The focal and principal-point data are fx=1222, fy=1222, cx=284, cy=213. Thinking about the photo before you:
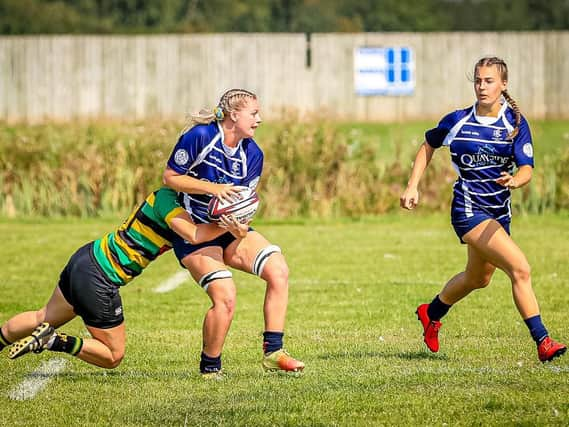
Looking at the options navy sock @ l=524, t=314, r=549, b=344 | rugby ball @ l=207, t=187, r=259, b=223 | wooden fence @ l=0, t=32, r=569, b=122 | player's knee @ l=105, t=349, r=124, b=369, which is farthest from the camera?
wooden fence @ l=0, t=32, r=569, b=122

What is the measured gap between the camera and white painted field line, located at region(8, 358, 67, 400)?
745 centimetres

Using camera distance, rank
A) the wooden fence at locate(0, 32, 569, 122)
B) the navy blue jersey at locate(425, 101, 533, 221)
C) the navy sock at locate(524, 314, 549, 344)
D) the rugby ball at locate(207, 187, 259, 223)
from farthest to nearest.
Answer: the wooden fence at locate(0, 32, 569, 122), the navy blue jersey at locate(425, 101, 533, 221), the navy sock at locate(524, 314, 549, 344), the rugby ball at locate(207, 187, 259, 223)

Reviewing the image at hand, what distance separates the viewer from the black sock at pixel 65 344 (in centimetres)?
740

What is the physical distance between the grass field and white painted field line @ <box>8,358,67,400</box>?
48 mm

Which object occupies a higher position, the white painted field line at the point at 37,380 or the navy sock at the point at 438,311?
the navy sock at the point at 438,311

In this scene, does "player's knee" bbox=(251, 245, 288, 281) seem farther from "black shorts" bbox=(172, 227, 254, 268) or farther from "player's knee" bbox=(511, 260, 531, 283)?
"player's knee" bbox=(511, 260, 531, 283)

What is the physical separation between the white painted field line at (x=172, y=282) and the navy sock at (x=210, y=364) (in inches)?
185

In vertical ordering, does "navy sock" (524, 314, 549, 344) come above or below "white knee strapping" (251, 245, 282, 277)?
below

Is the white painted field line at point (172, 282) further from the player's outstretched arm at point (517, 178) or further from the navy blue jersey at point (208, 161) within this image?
the player's outstretched arm at point (517, 178)

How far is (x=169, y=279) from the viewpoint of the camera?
13.3 m

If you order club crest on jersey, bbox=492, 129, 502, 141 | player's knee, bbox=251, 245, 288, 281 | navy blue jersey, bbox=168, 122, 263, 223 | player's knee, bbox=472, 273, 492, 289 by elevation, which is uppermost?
club crest on jersey, bbox=492, 129, 502, 141

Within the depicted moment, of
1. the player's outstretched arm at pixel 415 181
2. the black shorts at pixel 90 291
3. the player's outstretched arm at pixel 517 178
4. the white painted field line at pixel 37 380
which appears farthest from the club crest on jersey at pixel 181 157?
the player's outstretched arm at pixel 517 178

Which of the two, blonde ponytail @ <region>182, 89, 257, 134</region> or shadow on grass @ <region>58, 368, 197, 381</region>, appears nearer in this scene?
blonde ponytail @ <region>182, 89, 257, 134</region>

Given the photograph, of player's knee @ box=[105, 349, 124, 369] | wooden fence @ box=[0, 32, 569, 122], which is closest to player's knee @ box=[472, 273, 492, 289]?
player's knee @ box=[105, 349, 124, 369]
